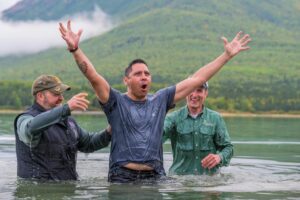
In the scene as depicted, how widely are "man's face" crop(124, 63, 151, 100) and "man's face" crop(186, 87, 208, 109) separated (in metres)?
2.22

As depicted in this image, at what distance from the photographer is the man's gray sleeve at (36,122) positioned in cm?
1137

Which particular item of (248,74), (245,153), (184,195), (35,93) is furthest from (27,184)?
(248,74)

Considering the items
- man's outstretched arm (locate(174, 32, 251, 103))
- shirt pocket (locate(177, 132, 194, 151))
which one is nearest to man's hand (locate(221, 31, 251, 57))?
man's outstretched arm (locate(174, 32, 251, 103))

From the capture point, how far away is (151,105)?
11484mm

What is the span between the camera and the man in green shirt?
13.8m

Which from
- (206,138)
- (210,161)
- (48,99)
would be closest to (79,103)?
(48,99)

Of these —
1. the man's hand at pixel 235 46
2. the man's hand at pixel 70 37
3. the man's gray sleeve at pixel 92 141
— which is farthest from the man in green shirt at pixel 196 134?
the man's hand at pixel 70 37

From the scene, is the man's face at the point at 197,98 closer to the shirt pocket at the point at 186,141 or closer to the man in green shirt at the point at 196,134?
the man in green shirt at the point at 196,134

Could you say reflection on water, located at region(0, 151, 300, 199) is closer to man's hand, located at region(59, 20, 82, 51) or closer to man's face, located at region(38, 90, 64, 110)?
man's face, located at region(38, 90, 64, 110)

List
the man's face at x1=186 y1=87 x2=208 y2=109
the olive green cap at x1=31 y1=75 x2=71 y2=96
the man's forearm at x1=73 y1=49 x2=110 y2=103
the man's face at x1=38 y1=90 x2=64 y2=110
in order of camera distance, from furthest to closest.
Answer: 1. the man's face at x1=186 y1=87 x2=208 y2=109
2. the man's face at x1=38 y1=90 x2=64 y2=110
3. the olive green cap at x1=31 y1=75 x2=71 y2=96
4. the man's forearm at x1=73 y1=49 x2=110 y2=103

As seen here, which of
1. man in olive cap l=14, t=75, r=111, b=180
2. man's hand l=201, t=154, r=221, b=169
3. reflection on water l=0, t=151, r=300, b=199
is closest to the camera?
man in olive cap l=14, t=75, r=111, b=180

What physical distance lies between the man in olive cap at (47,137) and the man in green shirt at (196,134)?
148 cm

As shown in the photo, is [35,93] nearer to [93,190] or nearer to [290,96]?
[93,190]

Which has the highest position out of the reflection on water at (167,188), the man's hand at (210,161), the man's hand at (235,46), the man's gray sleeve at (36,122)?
the man's hand at (235,46)
